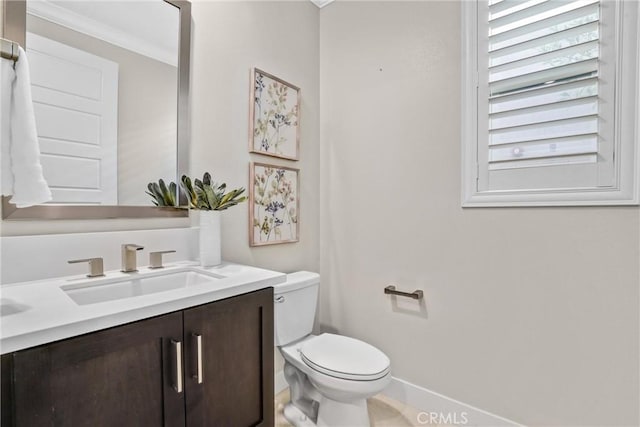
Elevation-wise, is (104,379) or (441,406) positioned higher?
(104,379)

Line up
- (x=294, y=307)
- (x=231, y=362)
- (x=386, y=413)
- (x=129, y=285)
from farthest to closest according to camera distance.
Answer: (x=386, y=413)
(x=294, y=307)
(x=129, y=285)
(x=231, y=362)

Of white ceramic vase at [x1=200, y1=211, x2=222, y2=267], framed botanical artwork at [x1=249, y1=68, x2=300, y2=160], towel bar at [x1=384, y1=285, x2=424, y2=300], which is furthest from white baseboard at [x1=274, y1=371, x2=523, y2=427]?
framed botanical artwork at [x1=249, y1=68, x2=300, y2=160]

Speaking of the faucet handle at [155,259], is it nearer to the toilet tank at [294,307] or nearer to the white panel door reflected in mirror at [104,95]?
the white panel door reflected in mirror at [104,95]

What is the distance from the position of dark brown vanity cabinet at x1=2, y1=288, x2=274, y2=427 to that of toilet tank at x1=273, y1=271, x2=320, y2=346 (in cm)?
37

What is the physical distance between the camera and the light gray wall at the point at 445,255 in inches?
51.9

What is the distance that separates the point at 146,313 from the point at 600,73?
1.84 meters

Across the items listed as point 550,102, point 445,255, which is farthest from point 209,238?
point 550,102

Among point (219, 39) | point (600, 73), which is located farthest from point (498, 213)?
point (219, 39)

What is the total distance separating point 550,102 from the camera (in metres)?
1.40

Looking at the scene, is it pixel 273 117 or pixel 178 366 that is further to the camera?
pixel 273 117

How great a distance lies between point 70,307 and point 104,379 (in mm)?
194

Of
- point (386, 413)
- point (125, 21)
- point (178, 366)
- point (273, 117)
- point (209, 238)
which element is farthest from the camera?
point (273, 117)

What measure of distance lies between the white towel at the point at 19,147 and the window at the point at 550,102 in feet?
5.43

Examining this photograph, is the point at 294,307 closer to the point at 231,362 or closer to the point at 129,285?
the point at 231,362
